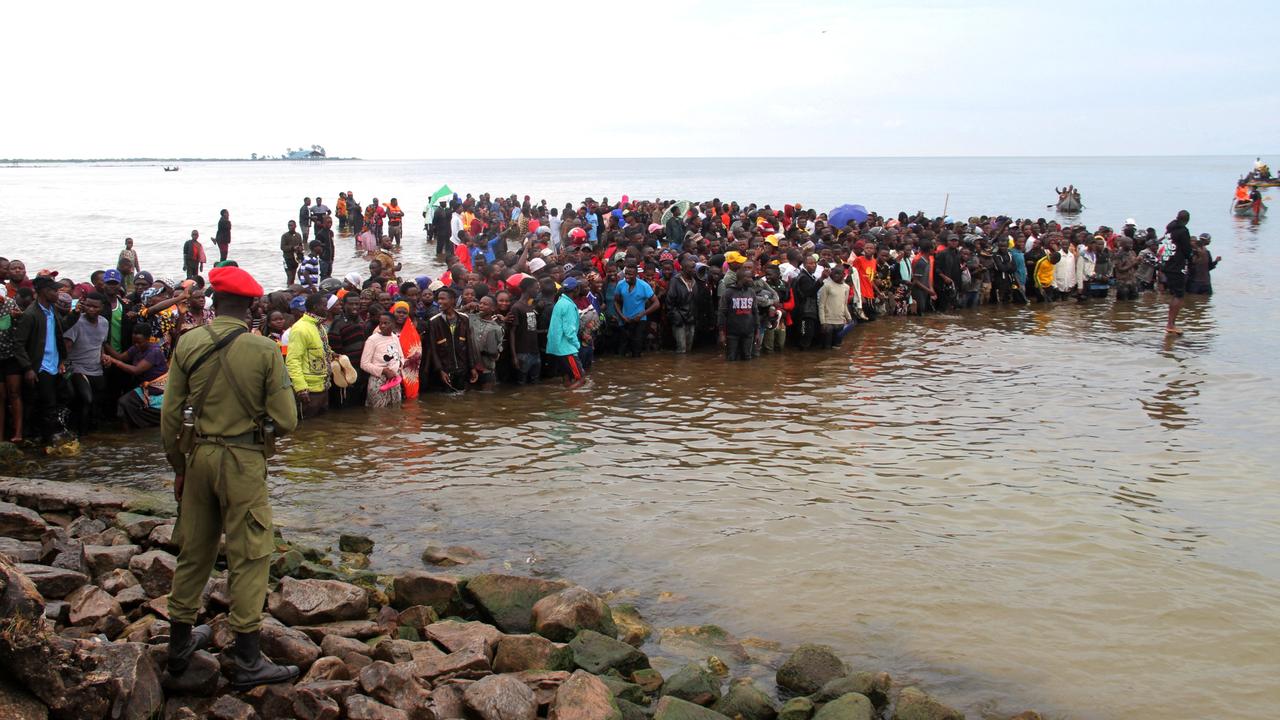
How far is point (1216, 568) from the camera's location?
7.36 meters

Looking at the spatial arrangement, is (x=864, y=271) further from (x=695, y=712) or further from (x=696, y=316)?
(x=695, y=712)

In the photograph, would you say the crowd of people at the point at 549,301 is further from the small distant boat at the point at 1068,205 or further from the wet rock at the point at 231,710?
the small distant boat at the point at 1068,205

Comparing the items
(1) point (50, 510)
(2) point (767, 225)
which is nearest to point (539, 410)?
(1) point (50, 510)

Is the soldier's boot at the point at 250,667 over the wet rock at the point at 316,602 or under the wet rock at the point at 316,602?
over

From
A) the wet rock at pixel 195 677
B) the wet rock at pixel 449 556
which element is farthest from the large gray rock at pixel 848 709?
the wet rock at pixel 449 556

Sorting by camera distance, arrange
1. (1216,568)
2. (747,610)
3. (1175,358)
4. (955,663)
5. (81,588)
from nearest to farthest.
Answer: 1. (81,588)
2. (955,663)
3. (747,610)
4. (1216,568)
5. (1175,358)

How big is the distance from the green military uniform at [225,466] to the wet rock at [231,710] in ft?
1.17

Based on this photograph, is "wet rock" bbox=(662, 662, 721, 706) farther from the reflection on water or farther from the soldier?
the soldier

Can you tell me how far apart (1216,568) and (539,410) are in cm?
721

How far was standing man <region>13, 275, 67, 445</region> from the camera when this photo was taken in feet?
31.1

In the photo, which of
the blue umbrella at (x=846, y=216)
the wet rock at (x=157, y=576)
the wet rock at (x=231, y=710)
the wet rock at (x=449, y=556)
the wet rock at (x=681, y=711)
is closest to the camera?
the wet rock at (x=231, y=710)

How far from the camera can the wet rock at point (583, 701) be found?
4.87 meters

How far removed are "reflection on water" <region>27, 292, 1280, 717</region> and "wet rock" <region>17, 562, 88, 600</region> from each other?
87.9 inches

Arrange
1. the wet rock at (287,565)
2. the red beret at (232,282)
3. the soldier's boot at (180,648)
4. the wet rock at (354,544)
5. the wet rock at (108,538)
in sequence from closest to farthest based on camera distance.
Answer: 1. the soldier's boot at (180,648)
2. the red beret at (232,282)
3. the wet rock at (287,565)
4. the wet rock at (108,538)
5. the wet rock at (354,544)
